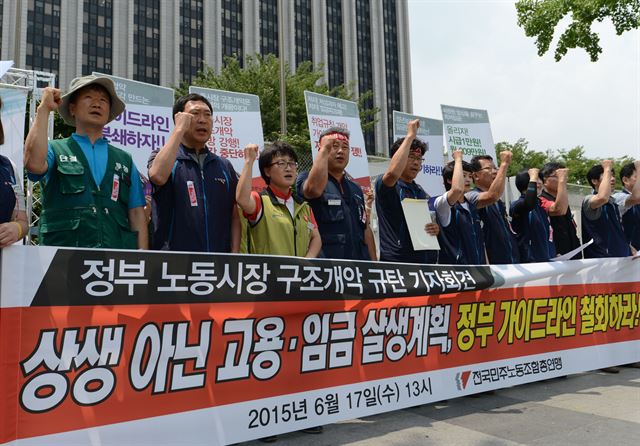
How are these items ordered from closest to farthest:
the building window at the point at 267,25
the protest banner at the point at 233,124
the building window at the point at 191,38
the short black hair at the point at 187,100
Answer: the short black hair at the point at 187,100
the protest banner at the point at 233,124
the building window at the point at 191,38
the building window at the point at 267,25

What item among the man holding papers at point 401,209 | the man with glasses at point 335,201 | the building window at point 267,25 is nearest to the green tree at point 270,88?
the man holding papers at point 401,209

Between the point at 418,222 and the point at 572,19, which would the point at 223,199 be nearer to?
the point at 418,222

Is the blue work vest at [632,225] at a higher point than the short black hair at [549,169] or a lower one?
lower

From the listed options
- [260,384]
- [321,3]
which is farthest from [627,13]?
[321,3]

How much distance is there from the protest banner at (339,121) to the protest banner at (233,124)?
3.16 feet

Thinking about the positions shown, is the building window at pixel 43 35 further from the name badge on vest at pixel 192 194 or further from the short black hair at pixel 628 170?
the name badge on vest at pixel 192 194

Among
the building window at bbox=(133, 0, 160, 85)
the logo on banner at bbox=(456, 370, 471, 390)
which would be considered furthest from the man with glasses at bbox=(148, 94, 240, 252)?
the building window at bbox=(133, 0, 160, 85)

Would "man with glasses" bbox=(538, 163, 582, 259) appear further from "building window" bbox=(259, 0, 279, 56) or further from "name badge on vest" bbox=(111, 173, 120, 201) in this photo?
"building window" bbox=(259, 0, 279, 56)

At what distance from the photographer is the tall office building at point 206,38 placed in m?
45.2

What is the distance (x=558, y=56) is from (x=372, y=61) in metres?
53.5

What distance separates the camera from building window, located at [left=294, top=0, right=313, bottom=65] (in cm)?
5600

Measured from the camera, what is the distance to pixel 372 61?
61.3 meters

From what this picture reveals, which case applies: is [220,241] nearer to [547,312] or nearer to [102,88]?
[102,88]

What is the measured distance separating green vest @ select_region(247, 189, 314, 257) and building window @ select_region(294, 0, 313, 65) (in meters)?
55.2
